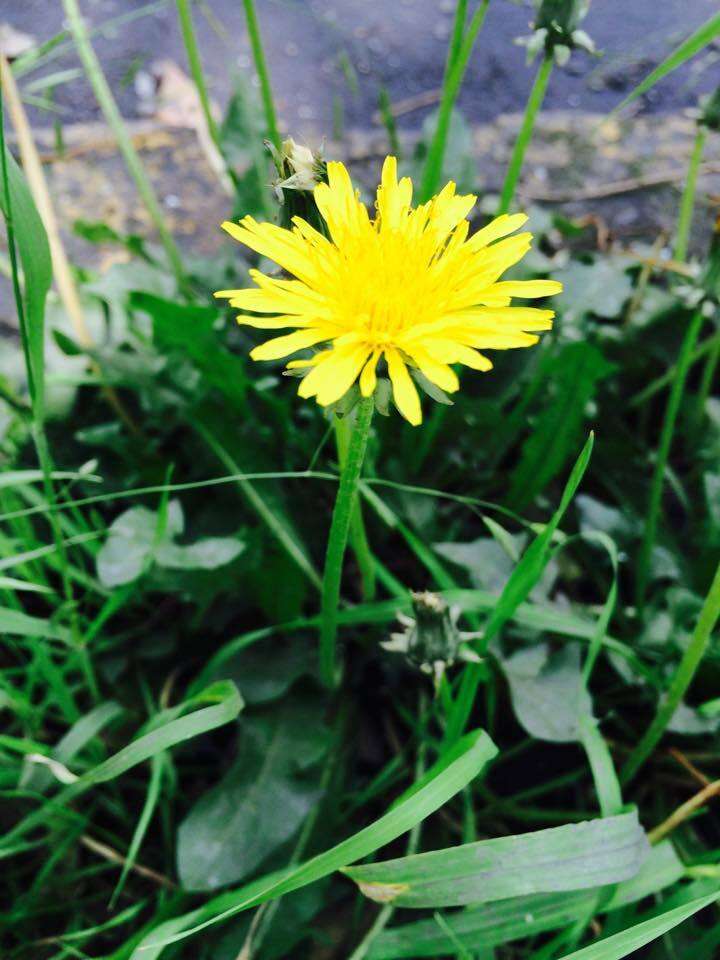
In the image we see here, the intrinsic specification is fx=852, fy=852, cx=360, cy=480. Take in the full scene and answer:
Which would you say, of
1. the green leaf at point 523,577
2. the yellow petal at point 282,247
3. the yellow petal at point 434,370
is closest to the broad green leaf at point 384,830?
the green leaf at point 523,577

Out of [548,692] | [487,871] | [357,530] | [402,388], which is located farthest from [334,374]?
[548,692]

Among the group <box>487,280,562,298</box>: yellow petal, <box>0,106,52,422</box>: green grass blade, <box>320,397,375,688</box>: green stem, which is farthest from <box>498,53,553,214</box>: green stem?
<box>0,106,52,422</box>: green grass blade

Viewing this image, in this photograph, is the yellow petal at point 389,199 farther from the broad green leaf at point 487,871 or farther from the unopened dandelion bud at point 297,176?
the broad green leaf at point 487,871

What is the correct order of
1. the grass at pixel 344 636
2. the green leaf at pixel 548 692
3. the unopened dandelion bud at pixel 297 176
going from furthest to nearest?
the green leaf at pixel 548 692 → the grass at pixel 344 636 → the unopened dandelion bud at pixel 297 176

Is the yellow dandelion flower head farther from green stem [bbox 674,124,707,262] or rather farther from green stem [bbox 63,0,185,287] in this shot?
green stem [bbox 63,0,185,287]

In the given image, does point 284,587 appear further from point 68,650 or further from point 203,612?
point 68,650

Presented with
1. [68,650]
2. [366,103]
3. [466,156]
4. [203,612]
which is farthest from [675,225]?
[68,650]
